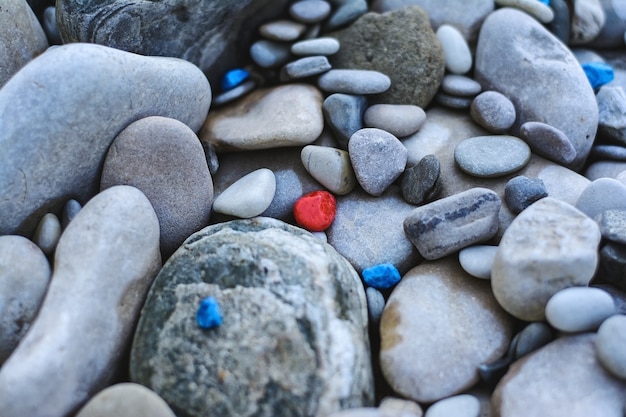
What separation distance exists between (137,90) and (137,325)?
2.13 ft

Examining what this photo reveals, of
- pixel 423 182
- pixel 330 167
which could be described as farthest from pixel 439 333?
pixel 330 167

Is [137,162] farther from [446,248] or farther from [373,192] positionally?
[446,248]

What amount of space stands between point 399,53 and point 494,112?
0.39m

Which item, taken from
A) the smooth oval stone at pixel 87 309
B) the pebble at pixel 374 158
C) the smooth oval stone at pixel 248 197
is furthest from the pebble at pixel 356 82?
the smooth oval stone at pixel 87 309

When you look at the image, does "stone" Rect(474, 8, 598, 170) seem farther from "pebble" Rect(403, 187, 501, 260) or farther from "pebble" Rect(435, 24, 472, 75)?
"pebble" Rect(403, 187, 501, 260)

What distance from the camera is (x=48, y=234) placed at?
1.60 meters

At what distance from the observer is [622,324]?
133 centimetres

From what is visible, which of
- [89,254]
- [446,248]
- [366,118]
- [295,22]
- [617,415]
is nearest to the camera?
A: [617,415]

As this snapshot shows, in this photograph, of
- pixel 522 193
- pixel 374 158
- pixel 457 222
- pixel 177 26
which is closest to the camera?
pixel 457 222

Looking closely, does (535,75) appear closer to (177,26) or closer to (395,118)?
(395,118)

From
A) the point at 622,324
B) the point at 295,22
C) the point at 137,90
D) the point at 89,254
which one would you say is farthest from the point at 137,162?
the point at 622,324

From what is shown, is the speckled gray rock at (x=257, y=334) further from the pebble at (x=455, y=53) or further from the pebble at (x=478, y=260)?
the pebble at (x=455, y=53)

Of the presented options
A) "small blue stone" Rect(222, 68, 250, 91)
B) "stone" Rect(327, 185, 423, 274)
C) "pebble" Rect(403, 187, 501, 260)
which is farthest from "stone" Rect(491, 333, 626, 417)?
"small blue stone" Rect(222, 68, 250, 91)

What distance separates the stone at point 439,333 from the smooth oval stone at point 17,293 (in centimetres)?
87
